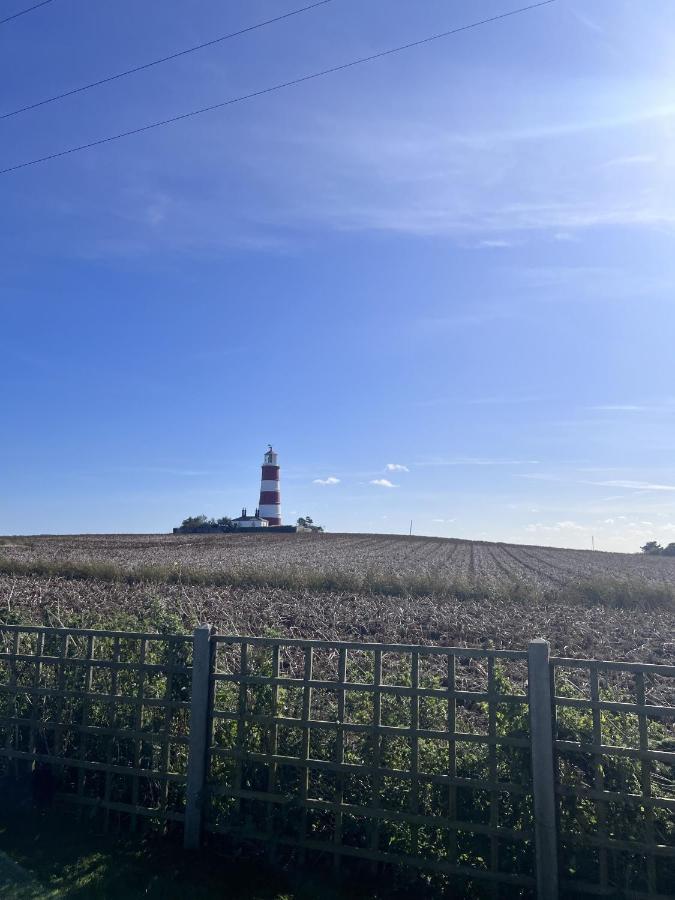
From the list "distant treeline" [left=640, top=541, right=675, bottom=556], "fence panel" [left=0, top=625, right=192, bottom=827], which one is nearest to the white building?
"distant treeline" [left=640, top=541, right=675, bottom=556]

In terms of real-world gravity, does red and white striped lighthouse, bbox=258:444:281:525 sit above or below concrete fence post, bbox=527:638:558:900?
above

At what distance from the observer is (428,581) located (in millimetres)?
19141

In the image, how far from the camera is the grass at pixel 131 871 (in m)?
4.67

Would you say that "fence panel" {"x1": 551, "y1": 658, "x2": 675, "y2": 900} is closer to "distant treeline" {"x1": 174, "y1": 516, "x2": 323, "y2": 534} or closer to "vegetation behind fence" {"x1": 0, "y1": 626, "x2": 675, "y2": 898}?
"vegetation behind fence" {"x1": 0, "y1": 626, "x2": 675, "y2": 898}

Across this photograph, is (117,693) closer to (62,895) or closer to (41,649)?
(41,649)

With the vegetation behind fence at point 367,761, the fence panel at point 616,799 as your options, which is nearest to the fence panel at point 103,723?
the vegetation behind fence at point 367,761

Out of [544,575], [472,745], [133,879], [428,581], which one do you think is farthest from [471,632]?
[544,575]

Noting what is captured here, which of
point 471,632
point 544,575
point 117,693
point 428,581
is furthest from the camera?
point 544,575

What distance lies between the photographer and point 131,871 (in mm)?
4992

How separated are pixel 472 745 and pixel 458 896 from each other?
3.14ft

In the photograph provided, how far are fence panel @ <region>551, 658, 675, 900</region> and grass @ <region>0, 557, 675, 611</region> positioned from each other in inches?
517

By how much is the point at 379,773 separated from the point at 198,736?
1487 mm

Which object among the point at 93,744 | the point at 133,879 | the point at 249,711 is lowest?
the point at 133,879

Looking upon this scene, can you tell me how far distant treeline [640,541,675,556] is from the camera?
66.7m
